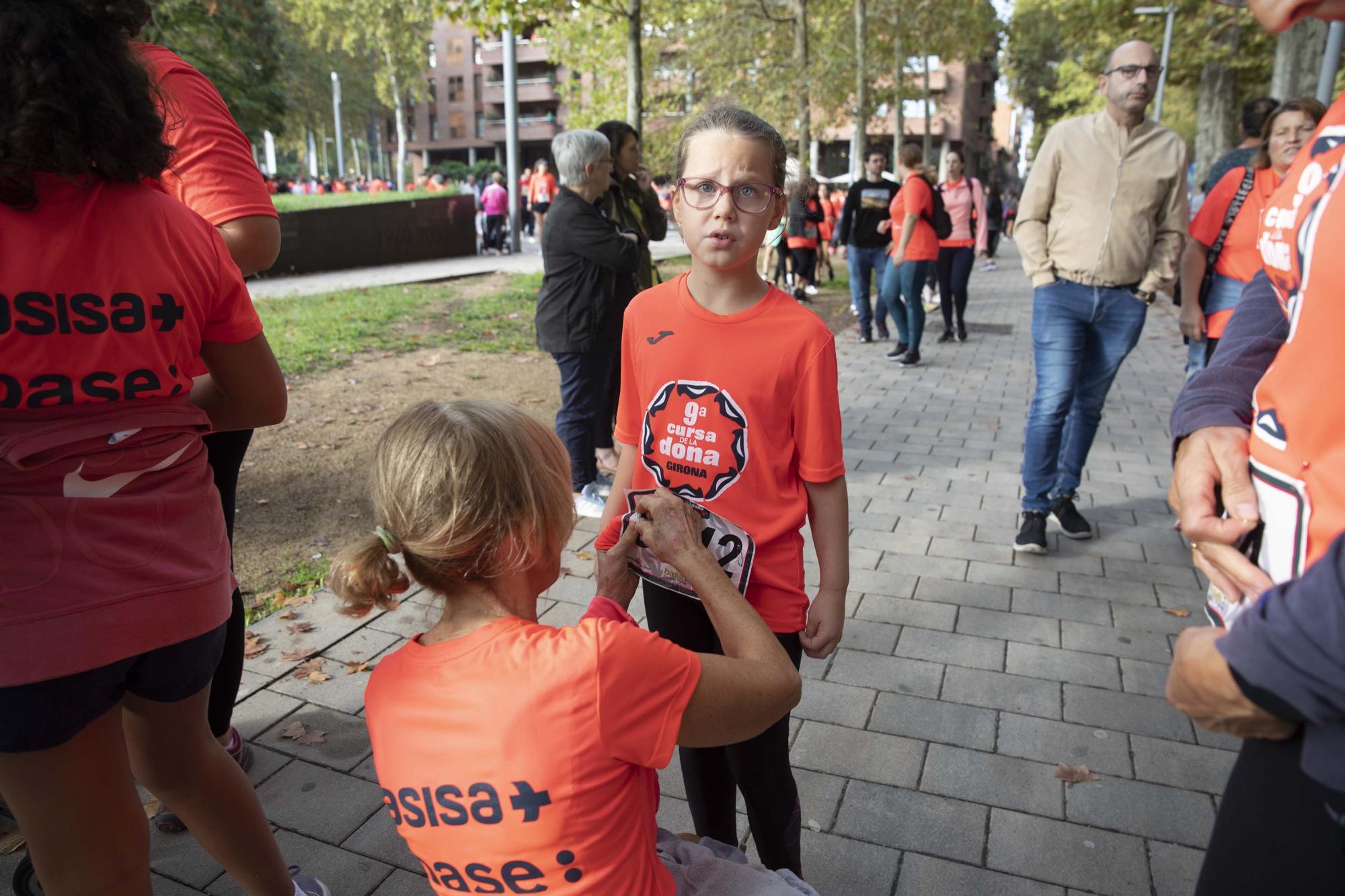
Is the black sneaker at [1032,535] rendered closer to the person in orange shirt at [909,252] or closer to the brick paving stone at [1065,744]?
the brick paving stone at [1065,744]

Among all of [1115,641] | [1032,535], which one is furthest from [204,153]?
[1032,535]

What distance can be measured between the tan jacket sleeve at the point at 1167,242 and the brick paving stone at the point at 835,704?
2.44m

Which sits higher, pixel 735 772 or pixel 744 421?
pixel 744 421

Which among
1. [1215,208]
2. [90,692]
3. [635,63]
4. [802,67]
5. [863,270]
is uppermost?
[802,67]

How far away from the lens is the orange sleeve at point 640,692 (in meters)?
1.27

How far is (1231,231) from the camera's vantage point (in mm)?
4492

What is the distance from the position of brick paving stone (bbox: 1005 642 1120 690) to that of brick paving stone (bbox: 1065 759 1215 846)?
61 cm

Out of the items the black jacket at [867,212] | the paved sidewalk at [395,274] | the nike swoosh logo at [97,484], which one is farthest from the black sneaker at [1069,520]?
the paved sidewalk at [395,274]

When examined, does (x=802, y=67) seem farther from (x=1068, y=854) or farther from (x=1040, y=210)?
(x=1068, y=854)

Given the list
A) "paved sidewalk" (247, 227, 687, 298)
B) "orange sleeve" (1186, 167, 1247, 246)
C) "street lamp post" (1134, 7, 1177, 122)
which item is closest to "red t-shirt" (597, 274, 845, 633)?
"orange sleeve" (1186, 167, 1247, 246)

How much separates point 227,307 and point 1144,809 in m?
2.63

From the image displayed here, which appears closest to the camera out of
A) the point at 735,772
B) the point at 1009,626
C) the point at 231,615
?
the point at 735,772

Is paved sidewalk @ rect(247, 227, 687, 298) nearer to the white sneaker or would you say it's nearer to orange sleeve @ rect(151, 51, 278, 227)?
the white sneaker

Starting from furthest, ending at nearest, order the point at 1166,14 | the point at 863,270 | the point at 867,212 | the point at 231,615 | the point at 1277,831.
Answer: the point at 1166,14 → the point at 863,270 → the point at 867,212 → the point at 231,615 → the point at 1277,831
